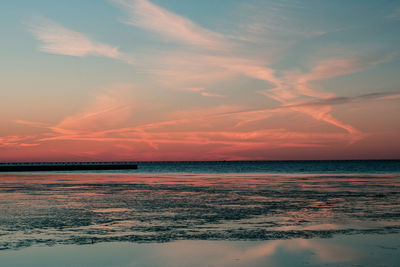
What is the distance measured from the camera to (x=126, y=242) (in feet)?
52.7

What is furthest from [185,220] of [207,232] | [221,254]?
[221,254]

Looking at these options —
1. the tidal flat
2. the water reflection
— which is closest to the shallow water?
the tidal flat

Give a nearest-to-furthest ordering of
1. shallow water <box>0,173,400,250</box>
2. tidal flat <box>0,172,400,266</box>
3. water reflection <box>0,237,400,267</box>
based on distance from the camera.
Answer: water reflection <box>0,237,400,267</box>
tidal flat <box>0,172,400,266</box>
shallow water <box>0,173,400,250</box>

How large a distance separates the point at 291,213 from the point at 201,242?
9227mm

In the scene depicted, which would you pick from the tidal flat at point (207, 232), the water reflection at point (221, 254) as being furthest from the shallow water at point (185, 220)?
the water reflection at point (221, 254)

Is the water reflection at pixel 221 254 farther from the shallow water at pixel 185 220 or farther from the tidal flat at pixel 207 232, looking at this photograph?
the shallow water at pixel 185 220

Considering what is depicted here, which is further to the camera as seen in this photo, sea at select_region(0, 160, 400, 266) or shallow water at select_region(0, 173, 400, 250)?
shallow water at select_region(0, 173, 400, 250)

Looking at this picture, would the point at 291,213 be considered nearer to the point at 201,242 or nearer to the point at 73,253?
the point at 201,242

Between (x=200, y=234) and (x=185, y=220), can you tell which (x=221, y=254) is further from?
(x=185, y=220)

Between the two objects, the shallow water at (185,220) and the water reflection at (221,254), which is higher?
the shallow water at (185,220)

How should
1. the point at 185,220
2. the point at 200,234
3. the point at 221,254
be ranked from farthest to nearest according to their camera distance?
the point at 185,220
the point at 200,234
the point at 221,254

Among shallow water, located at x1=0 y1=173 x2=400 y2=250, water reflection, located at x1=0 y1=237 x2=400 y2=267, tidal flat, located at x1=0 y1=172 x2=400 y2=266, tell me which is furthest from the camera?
shallow water, located at x1=0 y1=173 x2=400 y2=250

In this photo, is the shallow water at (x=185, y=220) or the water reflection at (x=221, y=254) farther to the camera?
the shallow water at (x=185, y=220)

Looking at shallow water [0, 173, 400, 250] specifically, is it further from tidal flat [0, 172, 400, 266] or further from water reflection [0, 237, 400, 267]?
water reflection [0, 237, 400, 267]
